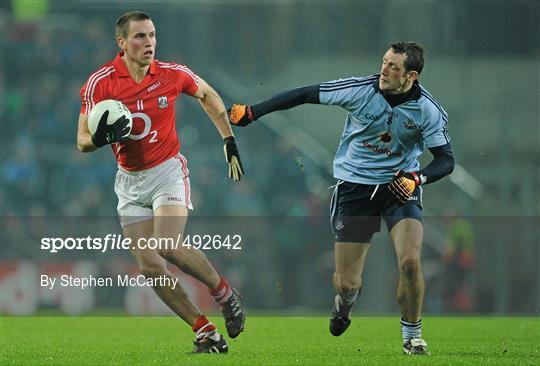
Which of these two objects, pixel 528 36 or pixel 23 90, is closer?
pixel 528 36

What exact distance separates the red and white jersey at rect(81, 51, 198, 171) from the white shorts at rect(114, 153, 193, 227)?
0.06 metres

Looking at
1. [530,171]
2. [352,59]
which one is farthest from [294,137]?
[530,171]

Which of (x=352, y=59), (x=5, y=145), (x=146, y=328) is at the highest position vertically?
(x=352, y=59)

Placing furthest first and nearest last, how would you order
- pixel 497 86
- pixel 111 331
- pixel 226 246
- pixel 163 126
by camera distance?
pixel 497 86
pixel 226 246
pixel 111 331
pixel 163 126

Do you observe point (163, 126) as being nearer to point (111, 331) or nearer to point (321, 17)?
point (111, 331)

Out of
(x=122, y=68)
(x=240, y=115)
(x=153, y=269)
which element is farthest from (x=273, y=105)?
(x=153, y=269)

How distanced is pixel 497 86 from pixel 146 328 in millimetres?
5983

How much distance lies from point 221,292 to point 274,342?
1797mm

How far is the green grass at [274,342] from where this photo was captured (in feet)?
25.1

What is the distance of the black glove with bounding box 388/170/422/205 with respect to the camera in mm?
7828

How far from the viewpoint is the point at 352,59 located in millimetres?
14414

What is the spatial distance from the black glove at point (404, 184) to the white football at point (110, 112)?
189 cm

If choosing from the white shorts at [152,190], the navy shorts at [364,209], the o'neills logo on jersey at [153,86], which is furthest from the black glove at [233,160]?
the navy shorts at [364,209]

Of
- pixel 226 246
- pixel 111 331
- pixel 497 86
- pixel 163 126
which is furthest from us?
pixel 497 86
